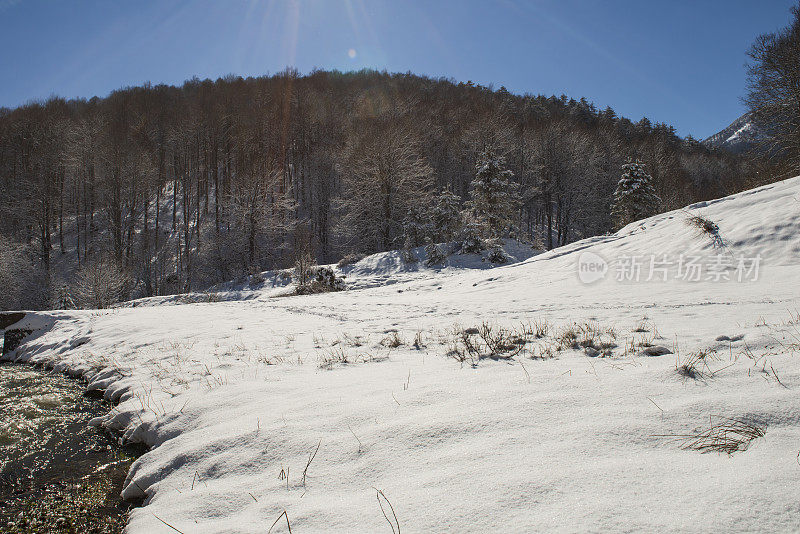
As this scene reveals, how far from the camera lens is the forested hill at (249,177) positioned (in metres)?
28.2

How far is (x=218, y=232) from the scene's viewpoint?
31312 millimetres

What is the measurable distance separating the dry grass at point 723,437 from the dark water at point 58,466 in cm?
376

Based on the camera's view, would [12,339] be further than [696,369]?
Yes

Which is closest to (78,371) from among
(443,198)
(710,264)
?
(710,264)

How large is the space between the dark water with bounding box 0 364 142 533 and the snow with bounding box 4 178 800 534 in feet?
0.86

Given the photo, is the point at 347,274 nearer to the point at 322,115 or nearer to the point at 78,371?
the point at 78,371

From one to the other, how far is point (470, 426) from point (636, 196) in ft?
91.5

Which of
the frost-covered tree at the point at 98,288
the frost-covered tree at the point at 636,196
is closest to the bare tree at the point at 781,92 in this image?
the frost-covered tree at the point at 636,196

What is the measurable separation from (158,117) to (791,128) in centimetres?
5677

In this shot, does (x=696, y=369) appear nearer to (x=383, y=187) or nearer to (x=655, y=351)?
(x=655, y=351)

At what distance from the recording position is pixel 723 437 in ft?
5.88

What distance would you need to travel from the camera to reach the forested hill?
2819cm

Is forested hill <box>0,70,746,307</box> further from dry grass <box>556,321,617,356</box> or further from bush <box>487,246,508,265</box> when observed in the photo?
dry grass <box>556,321,617,356</box>

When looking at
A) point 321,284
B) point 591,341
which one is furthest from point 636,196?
point 591,341
